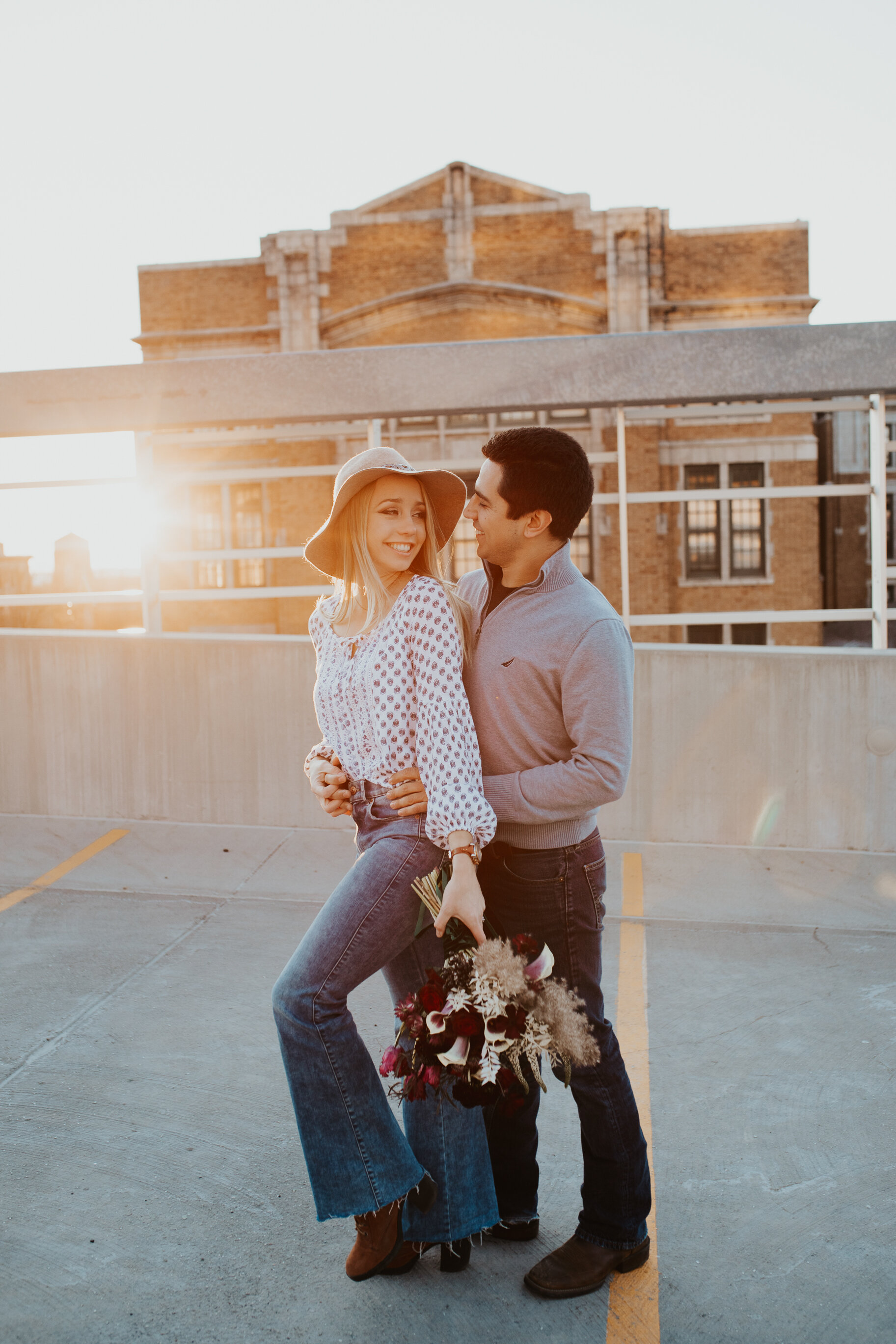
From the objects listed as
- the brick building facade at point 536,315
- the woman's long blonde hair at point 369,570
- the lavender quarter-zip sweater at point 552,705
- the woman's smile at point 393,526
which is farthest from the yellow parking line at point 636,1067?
the brick building facade at point 536,315

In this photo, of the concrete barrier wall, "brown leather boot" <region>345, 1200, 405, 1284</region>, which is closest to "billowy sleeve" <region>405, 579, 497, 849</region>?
"brown leather boot" <region>345, 1200, 405, 1284</region>

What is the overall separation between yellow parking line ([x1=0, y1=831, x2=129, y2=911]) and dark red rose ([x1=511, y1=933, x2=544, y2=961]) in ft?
13.8

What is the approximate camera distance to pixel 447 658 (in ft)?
7.64

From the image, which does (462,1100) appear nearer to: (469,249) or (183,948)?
(183,948)

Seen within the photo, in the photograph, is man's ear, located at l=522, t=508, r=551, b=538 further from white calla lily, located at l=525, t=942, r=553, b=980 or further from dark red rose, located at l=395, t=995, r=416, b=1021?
dark red rose, located at l=395, t=995, r=416, b=1021

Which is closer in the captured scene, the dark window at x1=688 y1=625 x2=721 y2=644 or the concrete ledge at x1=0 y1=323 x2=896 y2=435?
the concrete ledge at x1=0 y1=323 x2=896 y2=435

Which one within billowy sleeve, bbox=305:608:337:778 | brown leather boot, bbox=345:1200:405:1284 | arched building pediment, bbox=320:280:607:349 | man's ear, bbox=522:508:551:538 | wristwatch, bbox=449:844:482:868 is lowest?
brown leather boot, bbox=345:1200:405:1284

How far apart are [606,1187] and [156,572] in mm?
6111

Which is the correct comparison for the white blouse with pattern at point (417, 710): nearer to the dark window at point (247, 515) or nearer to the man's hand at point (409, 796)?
the man's hand at point (409, 796)

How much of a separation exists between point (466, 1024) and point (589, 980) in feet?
1.52

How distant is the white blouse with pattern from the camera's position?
89.9 inches

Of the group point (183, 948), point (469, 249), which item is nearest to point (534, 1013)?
point (183, 948)

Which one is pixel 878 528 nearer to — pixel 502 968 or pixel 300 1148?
pixel 300 1148

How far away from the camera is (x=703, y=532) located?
29.0 meters
